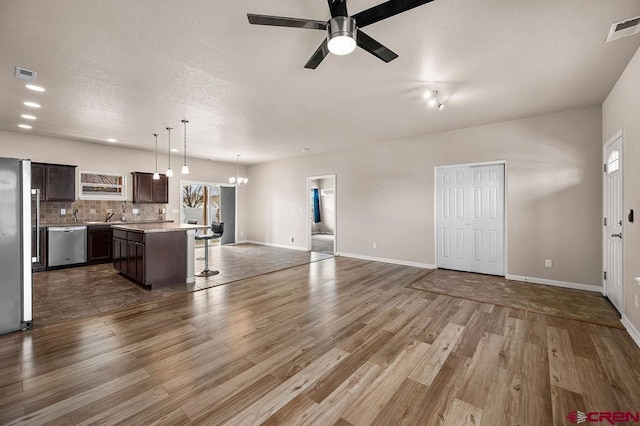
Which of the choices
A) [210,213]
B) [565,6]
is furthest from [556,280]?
[210,213]

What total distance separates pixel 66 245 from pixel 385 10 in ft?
23.2

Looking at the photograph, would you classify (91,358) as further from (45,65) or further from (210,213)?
(210,213)

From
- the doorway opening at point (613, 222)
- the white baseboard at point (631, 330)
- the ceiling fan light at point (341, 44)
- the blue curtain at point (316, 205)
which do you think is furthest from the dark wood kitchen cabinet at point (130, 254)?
the blue curtain at point (316, 205)

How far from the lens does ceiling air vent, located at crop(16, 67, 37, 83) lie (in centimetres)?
303

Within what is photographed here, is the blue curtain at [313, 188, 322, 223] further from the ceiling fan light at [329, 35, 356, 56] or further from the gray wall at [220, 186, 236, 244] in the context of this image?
the ceiling fan light at [329, 35, 356, 56]

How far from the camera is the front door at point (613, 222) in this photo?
127 inches

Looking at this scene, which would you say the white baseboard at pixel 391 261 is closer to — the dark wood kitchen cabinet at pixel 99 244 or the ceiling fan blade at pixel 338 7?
the ceiling fan blade at pixel 338 7

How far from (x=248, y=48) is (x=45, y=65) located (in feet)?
7.48

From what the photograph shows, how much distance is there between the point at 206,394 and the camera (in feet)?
6.19

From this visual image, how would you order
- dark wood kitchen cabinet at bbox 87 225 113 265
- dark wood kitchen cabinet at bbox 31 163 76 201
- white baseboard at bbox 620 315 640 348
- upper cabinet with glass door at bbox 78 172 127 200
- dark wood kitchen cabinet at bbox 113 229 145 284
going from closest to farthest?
white baseboard at bbox 620 315 640 348 → dark wood kitchen cabinet at bbox 113 229 145 284 → dark wood kitchen cabinet at bbox 31 163 76 201 → dark wood kitchen cabinet at bbox 87 225 113 265 → upper cabinet with glass door at bbox 78 172 127 200

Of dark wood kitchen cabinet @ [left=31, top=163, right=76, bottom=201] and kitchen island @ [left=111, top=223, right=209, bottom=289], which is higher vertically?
dark wood kitchen cabinet @ [left=31, top=163, right=76, bottom=201]

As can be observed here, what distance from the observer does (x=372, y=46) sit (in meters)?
2.09

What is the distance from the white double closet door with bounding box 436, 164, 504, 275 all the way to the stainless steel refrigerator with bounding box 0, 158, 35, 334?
6.17 m

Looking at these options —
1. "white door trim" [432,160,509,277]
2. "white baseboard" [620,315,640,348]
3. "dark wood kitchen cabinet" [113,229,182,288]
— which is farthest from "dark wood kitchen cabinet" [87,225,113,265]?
"white baseboard" [620,315,640,348]
